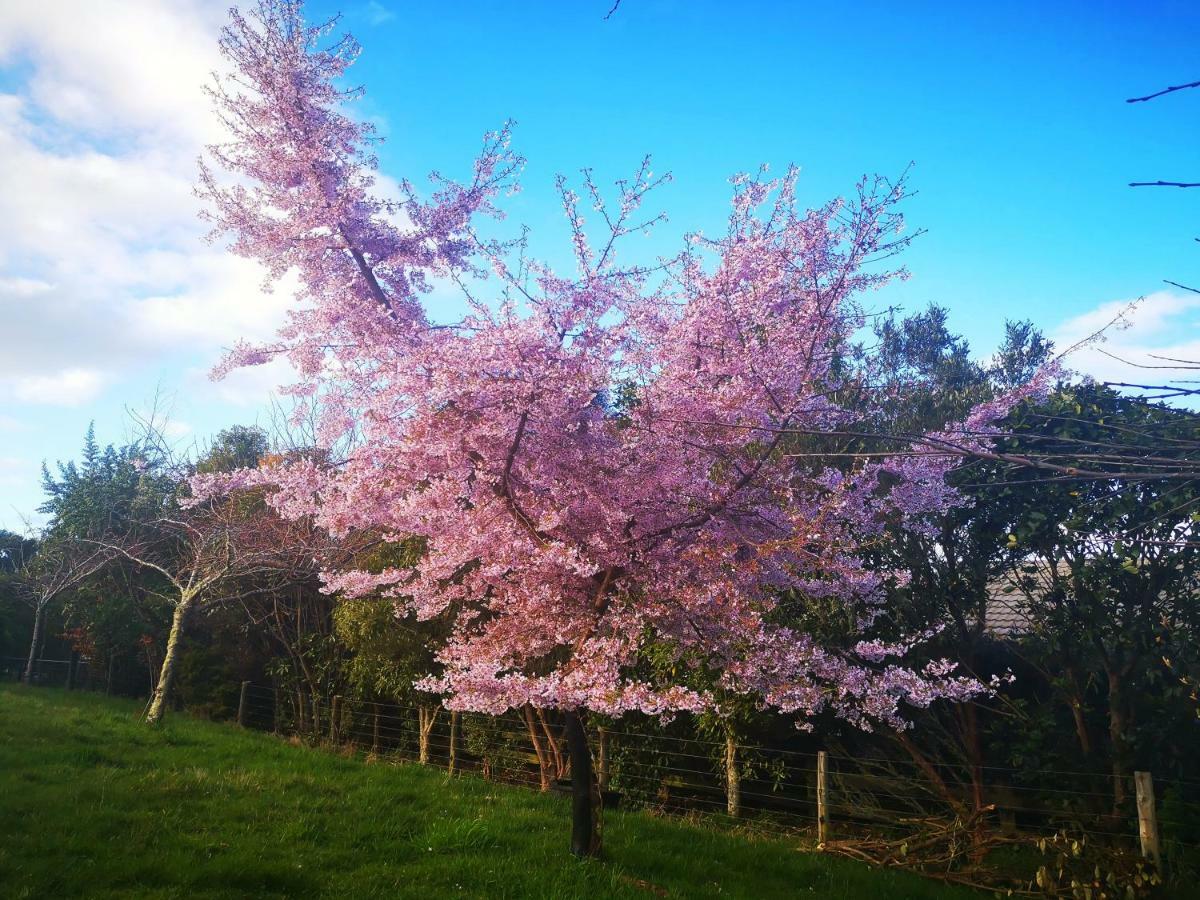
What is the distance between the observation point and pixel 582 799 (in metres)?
6.28

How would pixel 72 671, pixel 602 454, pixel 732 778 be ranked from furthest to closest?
pixel 72 671
pixel 732 778
pixel 602 454

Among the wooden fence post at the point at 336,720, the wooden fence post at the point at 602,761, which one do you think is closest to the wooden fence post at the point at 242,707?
the wooden fence post at the point at 336,720

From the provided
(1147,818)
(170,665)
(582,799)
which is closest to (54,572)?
(170,665)

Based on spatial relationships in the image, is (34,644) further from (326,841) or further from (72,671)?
(326,841)

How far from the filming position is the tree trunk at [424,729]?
1246cm

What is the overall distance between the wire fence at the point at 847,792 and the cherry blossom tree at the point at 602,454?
1.72 m

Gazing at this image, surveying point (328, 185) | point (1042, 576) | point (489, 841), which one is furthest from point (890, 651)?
point (328, 185)

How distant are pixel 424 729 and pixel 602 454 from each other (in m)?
8.51

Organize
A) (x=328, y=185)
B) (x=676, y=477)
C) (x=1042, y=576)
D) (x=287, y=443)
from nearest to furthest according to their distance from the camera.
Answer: (x=676, y=477), (x=328, y=185), (x=1042, y=576), (x=287, y=443)

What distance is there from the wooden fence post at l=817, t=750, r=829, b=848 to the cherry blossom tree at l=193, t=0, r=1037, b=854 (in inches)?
58.8

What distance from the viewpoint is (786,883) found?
612 centimetres

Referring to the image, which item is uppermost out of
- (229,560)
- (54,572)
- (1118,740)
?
(229,560)

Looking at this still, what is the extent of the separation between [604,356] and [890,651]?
332 centimetres

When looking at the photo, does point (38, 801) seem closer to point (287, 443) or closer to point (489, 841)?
point (489, 841)
